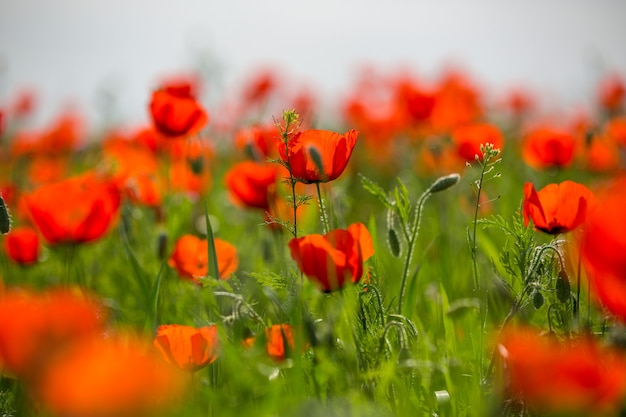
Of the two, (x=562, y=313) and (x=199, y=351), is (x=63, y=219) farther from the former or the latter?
(x=562, y=313)

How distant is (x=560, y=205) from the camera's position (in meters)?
1.41

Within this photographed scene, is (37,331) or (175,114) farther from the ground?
(175,114)

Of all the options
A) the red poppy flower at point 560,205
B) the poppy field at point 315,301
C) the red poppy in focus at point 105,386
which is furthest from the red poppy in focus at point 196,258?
the red poppy in focus at point 105,386

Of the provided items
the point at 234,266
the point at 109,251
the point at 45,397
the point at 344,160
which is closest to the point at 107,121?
the point at 109,251

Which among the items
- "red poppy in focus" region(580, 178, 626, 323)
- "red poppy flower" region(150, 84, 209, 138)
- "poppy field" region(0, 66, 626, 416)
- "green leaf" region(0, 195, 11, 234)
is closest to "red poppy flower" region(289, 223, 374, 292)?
"poppy field" region(0, 66, 626, 416)

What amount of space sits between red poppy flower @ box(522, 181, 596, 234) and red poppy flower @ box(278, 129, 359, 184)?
400 millimetres

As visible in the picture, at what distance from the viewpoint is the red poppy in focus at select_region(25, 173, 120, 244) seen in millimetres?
1548

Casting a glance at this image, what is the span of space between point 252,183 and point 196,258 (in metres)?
0.29

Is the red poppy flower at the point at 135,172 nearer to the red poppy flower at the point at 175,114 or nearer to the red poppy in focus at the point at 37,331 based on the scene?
the red poppy flower at the point at 175,114

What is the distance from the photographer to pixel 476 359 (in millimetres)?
1407

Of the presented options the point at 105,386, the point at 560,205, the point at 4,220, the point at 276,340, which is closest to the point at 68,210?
the point at 4,220

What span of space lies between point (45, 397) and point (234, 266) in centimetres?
120

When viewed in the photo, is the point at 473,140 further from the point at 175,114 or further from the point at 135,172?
the point at 135,172

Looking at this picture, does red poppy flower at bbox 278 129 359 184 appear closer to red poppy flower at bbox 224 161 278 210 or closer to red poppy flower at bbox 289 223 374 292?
red poppy flower at bbox 289 223 374 292
